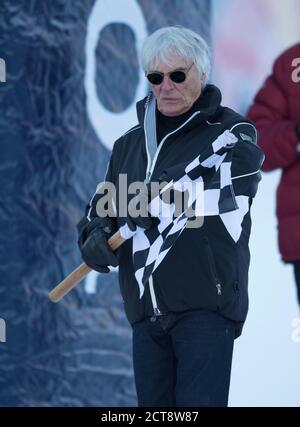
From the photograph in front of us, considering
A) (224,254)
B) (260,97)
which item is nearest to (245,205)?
(224,254)

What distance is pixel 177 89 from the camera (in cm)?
283

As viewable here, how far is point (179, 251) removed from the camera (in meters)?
2.76

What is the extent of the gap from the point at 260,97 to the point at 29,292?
1.05 metres

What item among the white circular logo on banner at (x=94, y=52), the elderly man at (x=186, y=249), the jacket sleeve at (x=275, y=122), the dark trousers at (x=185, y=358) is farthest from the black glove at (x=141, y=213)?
the white circular logo on banner at (x=94, y=52)

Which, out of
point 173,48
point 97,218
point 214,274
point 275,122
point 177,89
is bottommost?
point 214,274

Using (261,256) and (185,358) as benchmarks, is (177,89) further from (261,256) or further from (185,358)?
(261,256)

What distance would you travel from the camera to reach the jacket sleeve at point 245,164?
2.74 m

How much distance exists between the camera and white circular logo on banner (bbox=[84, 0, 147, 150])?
3.96 metres

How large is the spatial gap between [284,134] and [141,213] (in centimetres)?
111

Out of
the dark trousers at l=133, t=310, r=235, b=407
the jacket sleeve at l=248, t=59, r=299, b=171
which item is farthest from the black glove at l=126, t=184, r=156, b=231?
the jacket sleeve at l=248, t=59, r=299, b=171

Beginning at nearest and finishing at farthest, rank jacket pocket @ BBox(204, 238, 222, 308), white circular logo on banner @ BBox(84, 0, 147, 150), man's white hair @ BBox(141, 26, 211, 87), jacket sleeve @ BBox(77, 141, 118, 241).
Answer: jacket pocket @ BBox(204, 238, 222, 308)
man's white hair @ BBox(141, 26, 211, 87)
jacket sleeve @ BBox(77, 141, 118, 241)
white circular logo on banner @ BBox(84, 0, 147, 150)

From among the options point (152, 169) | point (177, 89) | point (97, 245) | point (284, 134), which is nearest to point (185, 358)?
point (97, 245)

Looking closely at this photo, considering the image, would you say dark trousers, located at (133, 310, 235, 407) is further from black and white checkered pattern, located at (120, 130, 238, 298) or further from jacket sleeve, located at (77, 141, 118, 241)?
jacket sleeve, located at (77, 141, 118, 241)
